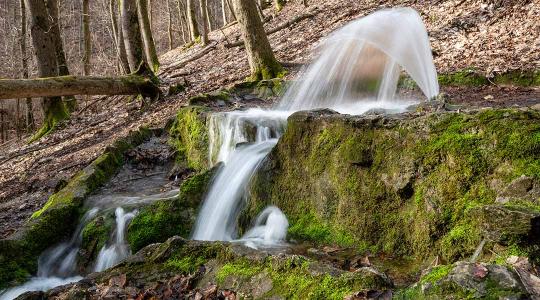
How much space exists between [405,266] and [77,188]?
515cm

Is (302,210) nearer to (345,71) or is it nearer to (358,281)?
(358,281)

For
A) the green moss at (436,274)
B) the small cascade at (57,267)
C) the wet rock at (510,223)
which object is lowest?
the small cascade at (57,267)

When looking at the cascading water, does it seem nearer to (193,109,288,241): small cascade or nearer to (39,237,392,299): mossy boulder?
(193,109,288,241): small cascade

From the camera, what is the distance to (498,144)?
3881mm

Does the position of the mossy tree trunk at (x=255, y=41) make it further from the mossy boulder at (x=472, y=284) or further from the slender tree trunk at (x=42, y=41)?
the mossy boulder at (x=472, y=284)

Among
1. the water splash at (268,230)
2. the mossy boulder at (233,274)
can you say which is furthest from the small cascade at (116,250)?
the water splash at (268,230)

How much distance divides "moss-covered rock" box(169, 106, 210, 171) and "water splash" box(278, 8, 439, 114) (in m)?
1.56

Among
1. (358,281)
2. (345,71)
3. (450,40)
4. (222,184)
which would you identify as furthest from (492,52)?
(358,281)

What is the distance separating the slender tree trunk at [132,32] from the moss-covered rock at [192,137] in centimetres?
569

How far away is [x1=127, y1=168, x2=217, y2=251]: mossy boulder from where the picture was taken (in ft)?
18.9

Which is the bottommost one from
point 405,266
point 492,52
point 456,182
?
point 405,266

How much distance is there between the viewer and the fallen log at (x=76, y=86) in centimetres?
1065

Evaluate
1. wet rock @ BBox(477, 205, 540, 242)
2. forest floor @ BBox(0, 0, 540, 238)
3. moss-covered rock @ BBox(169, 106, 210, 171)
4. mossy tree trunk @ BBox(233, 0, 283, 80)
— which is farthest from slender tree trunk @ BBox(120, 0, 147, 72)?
wet rock @ BBox(477, 205, 540, 242)

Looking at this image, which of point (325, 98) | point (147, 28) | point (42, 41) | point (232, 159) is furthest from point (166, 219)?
point (147, 28)
